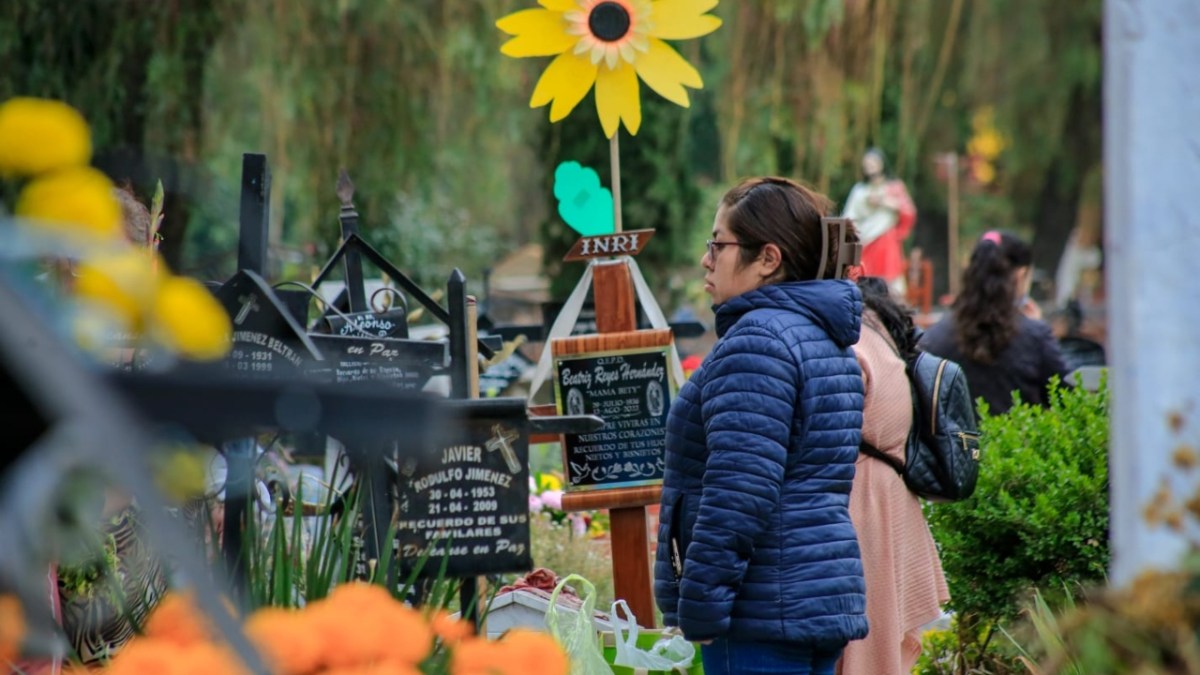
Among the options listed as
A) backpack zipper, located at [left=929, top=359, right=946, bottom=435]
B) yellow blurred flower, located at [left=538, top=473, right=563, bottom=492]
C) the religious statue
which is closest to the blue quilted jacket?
backpack zipper, located at [left=929, top=359, right=946, bottom=435]

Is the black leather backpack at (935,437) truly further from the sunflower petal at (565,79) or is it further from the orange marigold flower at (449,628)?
the orange marigold flower at (449,628)

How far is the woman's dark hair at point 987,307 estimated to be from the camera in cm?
544

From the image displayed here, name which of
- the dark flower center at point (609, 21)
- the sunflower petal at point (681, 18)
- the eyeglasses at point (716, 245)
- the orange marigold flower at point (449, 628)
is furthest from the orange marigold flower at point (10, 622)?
the sunflower petal at point (681, 18)

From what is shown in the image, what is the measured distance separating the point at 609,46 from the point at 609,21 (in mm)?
72

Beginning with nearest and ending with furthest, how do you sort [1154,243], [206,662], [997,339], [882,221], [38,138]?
1. [38,138]
2. [206,662]
3. [1154,243]
4. [997,339]
5. [882,221]

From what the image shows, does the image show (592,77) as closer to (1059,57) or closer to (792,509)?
(792,509)

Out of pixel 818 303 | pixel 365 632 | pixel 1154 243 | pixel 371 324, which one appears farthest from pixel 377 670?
pixel 371 324

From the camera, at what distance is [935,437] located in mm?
3623

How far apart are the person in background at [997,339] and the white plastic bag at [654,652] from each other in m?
2.31

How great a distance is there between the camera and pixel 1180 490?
150 cm

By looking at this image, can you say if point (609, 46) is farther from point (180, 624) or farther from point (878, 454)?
point (180, 624)

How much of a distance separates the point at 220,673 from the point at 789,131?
9.64 metres

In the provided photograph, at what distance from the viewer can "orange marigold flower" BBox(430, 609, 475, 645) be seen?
1901 millimetres

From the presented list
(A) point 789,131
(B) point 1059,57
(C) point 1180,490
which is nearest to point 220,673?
(C) point 1180,490
